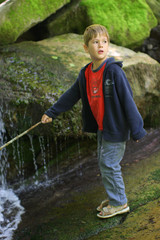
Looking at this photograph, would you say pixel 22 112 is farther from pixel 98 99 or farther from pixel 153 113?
pixel 153 113

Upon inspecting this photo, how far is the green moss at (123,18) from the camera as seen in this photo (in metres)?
6.01

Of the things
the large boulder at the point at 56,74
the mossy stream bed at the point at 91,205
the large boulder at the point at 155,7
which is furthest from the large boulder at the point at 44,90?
the large boulder at the point at 155,7

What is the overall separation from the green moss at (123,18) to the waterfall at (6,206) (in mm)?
3317

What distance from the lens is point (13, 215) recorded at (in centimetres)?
362

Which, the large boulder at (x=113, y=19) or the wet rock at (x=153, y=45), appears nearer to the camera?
the large boulder at (x=113, y=19)

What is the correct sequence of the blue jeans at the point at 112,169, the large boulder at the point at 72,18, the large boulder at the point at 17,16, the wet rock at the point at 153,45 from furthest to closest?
the wet rock at the point at 153,45 < the large boulder at the point at 72,18 < the large boulder at the point at 17,16 < the blue jeans at the point at 112,169

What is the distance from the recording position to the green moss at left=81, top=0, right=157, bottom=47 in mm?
6009

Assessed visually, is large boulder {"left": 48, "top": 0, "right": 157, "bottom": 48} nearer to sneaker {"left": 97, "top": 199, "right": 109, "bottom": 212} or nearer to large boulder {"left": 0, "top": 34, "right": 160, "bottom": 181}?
large boulder {"left": 0, "top": 34, "right": 160, "bottom": 181}

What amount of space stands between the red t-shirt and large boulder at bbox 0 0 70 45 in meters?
2.56

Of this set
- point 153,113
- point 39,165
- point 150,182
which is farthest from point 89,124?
point 153,113

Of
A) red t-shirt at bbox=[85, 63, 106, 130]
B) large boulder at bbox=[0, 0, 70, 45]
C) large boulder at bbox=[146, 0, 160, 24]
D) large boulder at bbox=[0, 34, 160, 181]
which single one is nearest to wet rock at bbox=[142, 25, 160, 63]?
large boulder at bbox=[146, 0, 160, 24]

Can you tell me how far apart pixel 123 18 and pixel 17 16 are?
2710 millimetres

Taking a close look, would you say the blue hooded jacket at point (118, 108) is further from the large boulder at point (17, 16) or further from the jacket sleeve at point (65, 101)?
the large boulder at point (17, 16)

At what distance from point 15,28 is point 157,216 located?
13.1 ft
